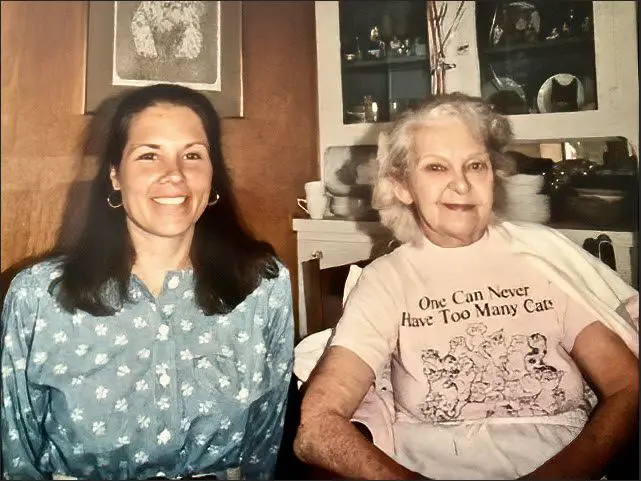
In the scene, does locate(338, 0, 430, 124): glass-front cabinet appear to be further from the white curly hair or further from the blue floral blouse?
the blue floral blouse

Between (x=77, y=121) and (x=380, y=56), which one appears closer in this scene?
(x=77, y=121)

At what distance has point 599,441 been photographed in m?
1.02

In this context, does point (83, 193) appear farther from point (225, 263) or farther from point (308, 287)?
point (308, 287)

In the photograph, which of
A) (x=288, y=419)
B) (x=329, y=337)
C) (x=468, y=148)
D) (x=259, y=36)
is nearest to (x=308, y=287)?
(x=329, y=337)

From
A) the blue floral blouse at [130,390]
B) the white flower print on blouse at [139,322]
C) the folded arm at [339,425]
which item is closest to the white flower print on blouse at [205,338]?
the blue floral blouse at [130,390]

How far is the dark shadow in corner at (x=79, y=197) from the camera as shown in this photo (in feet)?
3.54

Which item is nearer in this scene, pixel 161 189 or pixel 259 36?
pixel 161 189

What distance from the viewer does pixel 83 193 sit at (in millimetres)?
1088

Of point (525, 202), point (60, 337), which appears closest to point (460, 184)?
point (525, 202)

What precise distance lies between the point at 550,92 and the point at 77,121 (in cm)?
94

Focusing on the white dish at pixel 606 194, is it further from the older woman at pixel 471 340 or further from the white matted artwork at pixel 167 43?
the white matted artwork at pixel 167 43

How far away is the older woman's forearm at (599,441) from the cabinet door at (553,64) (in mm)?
495

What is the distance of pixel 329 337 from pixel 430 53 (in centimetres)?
62

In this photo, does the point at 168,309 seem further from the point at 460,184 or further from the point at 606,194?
the point at 606,194
